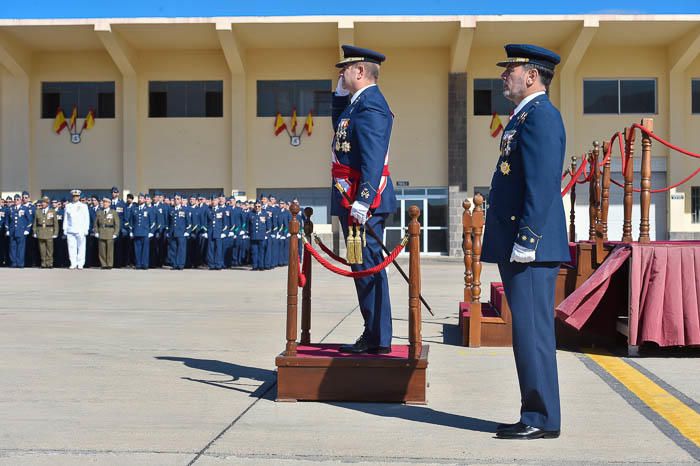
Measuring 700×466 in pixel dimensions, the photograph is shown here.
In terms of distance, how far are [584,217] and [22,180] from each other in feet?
58.4

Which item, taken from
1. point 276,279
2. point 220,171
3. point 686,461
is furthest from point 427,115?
point 686,461

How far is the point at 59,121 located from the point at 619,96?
→ 17675 millimetres

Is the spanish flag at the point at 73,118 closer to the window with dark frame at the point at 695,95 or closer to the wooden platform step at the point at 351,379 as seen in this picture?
the window with dark frame at the point at 695,95

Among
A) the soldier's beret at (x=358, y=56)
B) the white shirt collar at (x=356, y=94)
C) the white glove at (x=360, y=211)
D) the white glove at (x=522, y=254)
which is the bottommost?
the white glove at (x=522, y=254)

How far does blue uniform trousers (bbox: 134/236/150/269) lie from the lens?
23078 millimetres

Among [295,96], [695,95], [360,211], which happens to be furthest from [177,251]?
[360,211]

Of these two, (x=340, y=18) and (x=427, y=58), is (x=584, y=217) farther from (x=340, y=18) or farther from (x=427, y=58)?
(x=340, y=18)

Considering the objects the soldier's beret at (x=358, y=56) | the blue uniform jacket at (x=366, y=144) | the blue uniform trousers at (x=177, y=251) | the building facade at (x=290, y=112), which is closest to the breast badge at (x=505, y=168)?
the blue uniform jacket at (x=366, y=144)

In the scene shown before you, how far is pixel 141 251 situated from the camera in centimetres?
2327

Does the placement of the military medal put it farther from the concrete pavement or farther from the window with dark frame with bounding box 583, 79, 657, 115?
the window with dark frame with bounding box 583, 79, 657, 115

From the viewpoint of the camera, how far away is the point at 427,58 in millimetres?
29047

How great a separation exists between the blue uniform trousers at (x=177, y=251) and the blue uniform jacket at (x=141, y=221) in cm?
60

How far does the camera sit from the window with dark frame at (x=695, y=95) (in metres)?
29.2

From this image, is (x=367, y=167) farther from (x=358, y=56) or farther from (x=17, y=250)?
(x=17, y=250)
